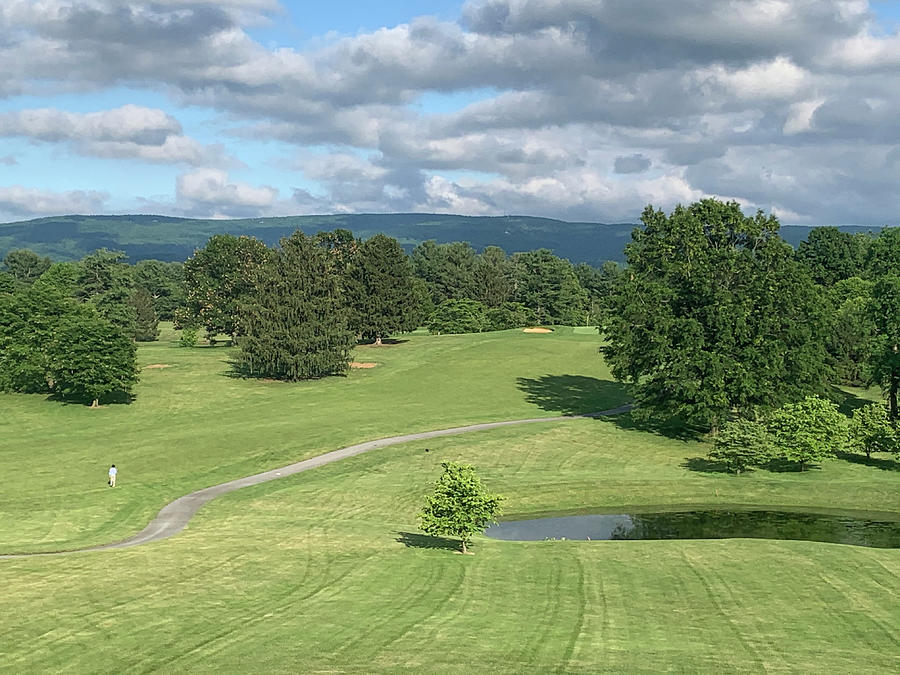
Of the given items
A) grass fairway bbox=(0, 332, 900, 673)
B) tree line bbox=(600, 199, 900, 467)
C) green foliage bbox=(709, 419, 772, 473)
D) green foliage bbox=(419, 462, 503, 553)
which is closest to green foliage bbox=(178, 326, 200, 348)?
grass fairway bbox=(0, 332, 900, 673)

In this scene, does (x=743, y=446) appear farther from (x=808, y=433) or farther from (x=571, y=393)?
(x=571, y=393)

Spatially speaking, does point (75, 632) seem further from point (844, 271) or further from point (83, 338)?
point (844, 271)

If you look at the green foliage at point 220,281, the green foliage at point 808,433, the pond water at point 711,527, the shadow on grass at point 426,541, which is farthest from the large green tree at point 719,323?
the green foliage at point 220,281

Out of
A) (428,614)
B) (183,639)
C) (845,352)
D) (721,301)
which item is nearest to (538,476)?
(721,301)

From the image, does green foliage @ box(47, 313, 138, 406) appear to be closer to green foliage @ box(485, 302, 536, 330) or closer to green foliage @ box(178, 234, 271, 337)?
green foliage @ box(178, 234, 271, 337)

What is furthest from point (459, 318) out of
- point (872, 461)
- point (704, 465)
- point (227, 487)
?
point (227, 487)

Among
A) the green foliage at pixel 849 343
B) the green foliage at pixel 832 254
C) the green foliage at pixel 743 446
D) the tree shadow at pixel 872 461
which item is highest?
the green foliage at pixel 832 254

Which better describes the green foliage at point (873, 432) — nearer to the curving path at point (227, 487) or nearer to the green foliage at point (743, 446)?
the green foliage at point (743, 446)

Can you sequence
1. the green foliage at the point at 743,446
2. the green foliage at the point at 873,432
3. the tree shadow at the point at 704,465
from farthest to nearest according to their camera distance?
the green foliage at the point at 873,432 → the tree shadow at the point at 704,465 → the green foliage at the point at 743,446
